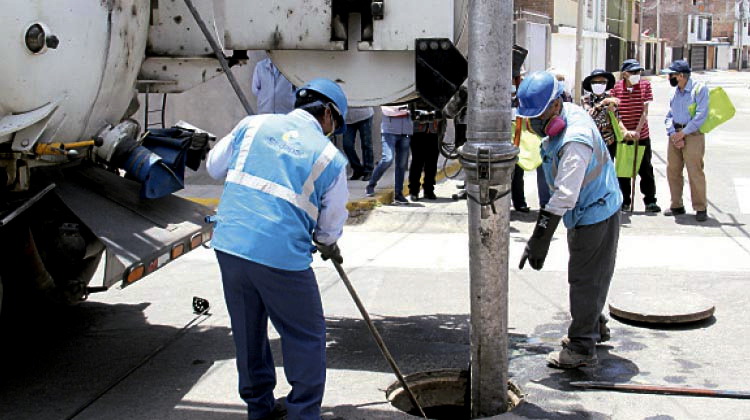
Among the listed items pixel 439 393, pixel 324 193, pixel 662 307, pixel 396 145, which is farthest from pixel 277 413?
pixel 396 145

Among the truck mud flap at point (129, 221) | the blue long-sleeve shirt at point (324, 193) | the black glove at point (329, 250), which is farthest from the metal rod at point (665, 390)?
the truck mud flap at point (129, 221)

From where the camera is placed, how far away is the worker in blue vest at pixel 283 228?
395cm

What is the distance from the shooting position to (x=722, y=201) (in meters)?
10.1

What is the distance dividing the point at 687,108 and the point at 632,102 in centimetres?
59

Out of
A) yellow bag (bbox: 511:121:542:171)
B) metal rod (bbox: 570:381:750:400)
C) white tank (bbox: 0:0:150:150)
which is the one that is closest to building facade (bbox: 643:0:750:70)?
yellow bag (bbox: 511:121:542:171)

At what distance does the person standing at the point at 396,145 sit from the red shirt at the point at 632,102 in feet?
7.24

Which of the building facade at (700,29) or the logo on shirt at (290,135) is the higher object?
the building facade at (700,29)

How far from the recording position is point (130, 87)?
5234 mm

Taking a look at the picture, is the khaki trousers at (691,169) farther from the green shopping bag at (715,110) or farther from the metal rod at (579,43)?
the metal rod at (579,43)

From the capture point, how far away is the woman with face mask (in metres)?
9.29

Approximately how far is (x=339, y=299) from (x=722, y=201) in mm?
5390

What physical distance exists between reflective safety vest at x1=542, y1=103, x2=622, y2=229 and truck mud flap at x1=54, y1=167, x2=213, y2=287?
6.59 ft

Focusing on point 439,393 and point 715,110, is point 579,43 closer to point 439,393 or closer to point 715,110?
point 715,110

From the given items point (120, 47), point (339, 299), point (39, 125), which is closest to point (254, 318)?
point (39, 125)
